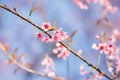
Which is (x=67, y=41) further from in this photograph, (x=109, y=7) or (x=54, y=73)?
(x=109, y=7)

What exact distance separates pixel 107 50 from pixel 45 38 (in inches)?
38.9

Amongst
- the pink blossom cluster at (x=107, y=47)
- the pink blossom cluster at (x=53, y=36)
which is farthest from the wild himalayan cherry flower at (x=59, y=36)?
the pink blossom cluster at (x=107, y=47)

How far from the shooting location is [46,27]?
398cm

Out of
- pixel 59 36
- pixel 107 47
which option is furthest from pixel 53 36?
pixel 107 47

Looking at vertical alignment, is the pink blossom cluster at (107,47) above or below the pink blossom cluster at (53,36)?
above

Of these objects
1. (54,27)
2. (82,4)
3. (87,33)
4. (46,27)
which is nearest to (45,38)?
(46,27)

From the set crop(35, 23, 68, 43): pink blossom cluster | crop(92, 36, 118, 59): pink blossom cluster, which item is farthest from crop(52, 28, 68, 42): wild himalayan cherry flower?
crop(92, 36, 118, 59): pink blossom cluster

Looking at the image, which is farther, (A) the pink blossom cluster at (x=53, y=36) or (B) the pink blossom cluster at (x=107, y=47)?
(B) the pink blossom cluster at (x=107, y=47)

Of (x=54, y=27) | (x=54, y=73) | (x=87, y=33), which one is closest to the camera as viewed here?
(x=54, y=27)

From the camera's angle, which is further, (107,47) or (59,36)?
(107,47)

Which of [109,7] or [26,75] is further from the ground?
[109,7]

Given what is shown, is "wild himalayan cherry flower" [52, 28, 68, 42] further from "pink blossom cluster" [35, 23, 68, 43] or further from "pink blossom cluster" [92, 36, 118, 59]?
"pink blossom cluster" [92, 36, 118, 59]

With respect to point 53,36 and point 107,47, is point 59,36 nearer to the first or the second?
point 53,36

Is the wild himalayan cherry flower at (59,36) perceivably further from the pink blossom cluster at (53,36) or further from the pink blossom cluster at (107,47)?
the pink blossom cluster at (107,47)
